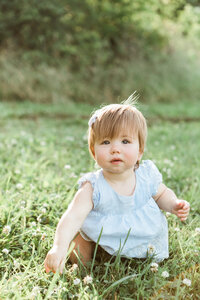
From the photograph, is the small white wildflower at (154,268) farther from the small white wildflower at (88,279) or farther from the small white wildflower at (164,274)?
the small white wildflower at (88,279)

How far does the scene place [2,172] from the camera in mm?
3367

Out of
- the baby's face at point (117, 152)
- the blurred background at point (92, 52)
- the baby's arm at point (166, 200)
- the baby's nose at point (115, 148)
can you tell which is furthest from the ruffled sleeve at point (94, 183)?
the blurred background at point (92, 52)

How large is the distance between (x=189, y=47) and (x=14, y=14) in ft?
27.2

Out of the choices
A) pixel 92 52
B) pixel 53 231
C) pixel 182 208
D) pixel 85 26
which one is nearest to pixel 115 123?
pixel 182 208

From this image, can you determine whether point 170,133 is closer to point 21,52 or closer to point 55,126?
point 55,126

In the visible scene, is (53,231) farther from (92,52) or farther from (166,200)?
(92,52)

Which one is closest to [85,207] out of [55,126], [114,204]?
[114,204]

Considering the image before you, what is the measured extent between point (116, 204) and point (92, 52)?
33.6 ft

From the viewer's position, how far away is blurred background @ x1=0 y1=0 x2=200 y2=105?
10.1 meters

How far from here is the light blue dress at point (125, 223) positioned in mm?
2064

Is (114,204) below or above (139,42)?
below

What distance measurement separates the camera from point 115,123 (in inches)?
78.2

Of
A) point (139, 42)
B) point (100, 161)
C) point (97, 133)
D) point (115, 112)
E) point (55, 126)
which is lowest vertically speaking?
point (55, 126)

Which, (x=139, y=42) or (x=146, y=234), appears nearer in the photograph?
(x=146, y=234)
